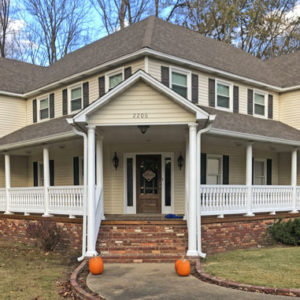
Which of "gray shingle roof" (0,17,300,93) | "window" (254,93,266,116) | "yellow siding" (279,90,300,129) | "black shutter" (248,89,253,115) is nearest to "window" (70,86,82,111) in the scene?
"gray shingle roof" (0,17,300,93)

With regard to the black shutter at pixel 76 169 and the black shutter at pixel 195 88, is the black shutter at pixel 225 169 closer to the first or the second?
the black shutter at pixel 195 88

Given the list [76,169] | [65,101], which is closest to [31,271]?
[76,169]

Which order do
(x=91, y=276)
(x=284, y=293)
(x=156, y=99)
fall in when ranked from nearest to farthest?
(x=284, y=293) < (x=91, y=276) < (x=156, y=99)

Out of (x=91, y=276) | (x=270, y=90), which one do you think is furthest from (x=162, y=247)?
(x=270, y=90)

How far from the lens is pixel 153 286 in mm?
6043

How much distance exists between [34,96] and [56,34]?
15.3 metres

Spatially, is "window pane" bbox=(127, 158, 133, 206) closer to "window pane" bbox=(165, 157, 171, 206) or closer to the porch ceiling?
the porch ceiling

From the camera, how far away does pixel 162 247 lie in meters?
8.24

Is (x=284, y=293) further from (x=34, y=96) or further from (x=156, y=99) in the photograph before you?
(x=34, y=96)

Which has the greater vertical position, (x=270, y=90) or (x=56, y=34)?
(x=56, y=34)

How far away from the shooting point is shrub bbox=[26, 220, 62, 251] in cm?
944

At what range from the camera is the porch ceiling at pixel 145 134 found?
8781mm

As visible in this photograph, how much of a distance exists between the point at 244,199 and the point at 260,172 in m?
4.40

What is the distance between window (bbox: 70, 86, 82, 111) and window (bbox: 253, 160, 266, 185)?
7.88 metres
